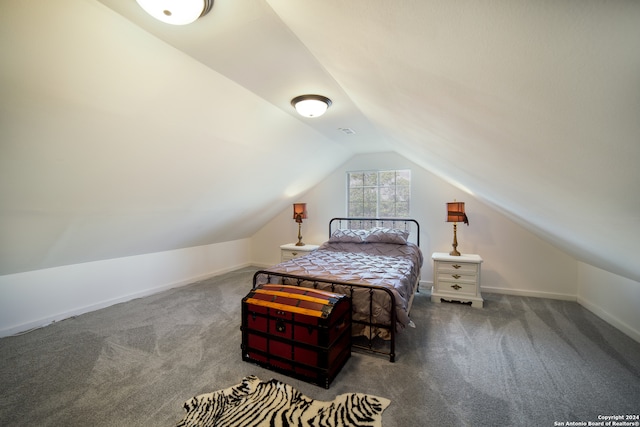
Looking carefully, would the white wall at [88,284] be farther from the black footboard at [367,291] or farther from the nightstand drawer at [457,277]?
the nightstand drawer at [457,277]

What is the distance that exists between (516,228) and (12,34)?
5.33m

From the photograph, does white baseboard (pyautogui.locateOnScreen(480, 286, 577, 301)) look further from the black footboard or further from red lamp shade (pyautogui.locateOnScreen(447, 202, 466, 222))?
the black footboard

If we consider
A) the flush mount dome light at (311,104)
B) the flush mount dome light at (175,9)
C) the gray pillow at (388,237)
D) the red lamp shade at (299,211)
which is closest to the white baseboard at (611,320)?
the gray pillow at (388,237)

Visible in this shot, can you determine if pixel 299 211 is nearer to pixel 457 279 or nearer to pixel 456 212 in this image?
pixel 456 212

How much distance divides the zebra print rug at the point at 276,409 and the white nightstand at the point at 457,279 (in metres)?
2.29

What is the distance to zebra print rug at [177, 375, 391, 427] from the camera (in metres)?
1.70

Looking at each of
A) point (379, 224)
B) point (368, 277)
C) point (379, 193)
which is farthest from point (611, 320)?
point (379, 193)

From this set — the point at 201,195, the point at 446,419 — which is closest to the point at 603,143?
the point at 446,419

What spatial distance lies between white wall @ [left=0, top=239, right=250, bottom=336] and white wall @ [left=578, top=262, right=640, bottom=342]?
573 centimetres

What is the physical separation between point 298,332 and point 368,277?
0.97 metres

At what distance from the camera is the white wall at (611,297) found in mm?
2732

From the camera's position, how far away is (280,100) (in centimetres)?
268

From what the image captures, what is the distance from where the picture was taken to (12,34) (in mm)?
1385

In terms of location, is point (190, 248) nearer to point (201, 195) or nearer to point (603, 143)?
point (201, 195)
